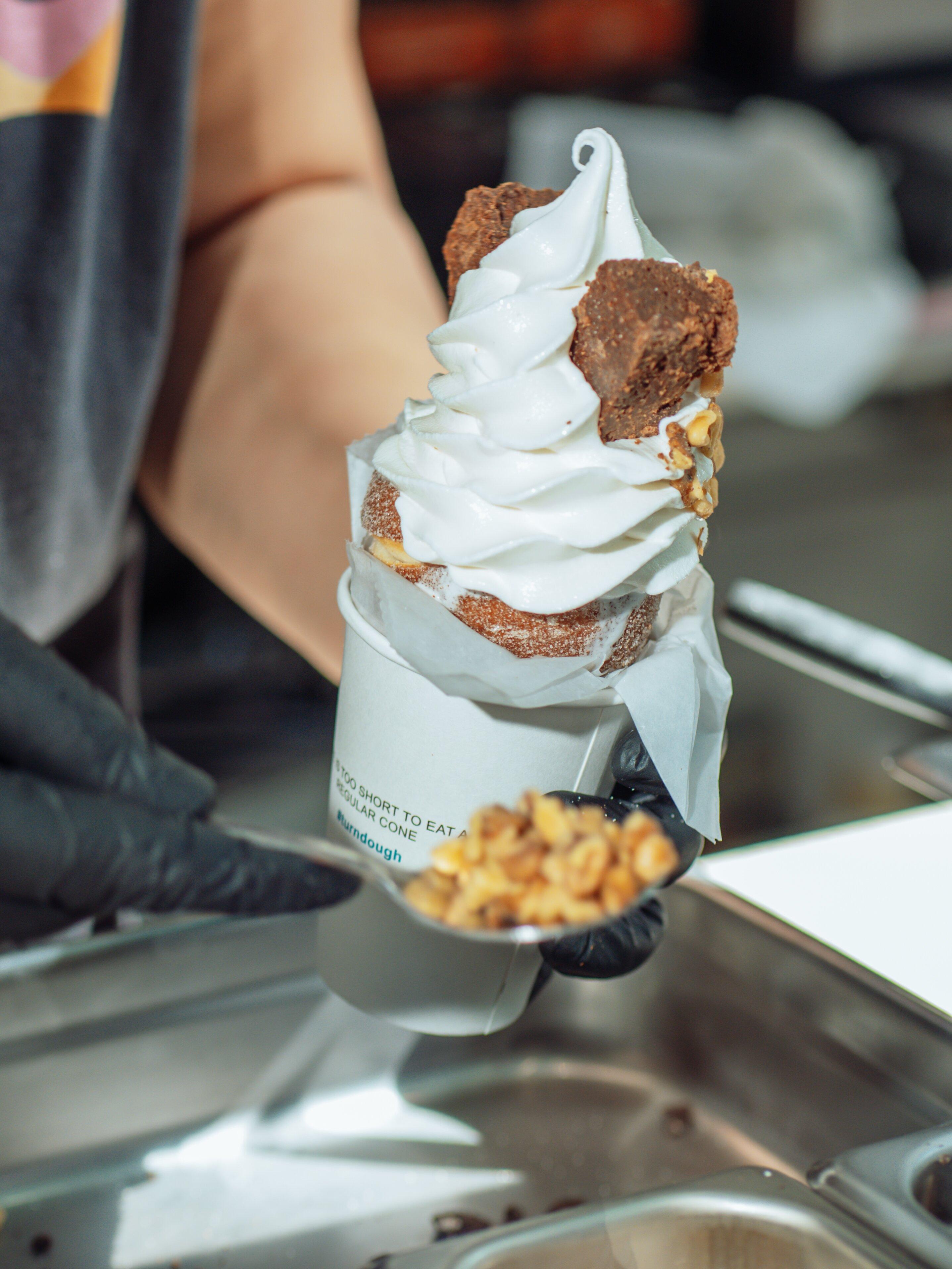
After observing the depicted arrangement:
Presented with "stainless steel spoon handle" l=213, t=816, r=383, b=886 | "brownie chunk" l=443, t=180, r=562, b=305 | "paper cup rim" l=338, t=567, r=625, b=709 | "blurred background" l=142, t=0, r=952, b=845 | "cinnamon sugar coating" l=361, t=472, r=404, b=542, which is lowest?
"blurred background" l=142, t=0, r=952, b=845

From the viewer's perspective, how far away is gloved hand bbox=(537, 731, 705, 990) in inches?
29.7

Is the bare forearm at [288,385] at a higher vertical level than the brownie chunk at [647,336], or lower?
lower

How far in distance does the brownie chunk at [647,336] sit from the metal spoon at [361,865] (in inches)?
10.8

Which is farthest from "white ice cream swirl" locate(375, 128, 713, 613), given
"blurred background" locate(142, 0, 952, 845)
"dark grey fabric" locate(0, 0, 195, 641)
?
"blurred background" locate(142, 0, 952, 845)

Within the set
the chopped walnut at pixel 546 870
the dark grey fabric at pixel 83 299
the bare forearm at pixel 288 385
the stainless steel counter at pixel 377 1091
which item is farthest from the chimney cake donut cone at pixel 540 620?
the dark grey fabric at pixel 83 299

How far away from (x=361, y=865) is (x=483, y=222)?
41 cm

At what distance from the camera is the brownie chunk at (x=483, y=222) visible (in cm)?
76

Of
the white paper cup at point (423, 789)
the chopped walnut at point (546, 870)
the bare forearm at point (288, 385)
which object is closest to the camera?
the chopped walnut at point (546, 870)

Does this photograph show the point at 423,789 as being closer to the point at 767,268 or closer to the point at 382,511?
the point at 382,511

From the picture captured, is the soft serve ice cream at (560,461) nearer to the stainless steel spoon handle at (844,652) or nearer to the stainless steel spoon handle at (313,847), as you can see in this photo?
the stainless steel spoon handle at (313,847)

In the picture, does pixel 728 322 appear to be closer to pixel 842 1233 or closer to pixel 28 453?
pixel 842 1233

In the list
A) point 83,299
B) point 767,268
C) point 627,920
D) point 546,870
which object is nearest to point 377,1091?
point 627,920

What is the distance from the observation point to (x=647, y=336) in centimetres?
64

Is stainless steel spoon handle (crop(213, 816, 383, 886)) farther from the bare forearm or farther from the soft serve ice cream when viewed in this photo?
the bare forearm
